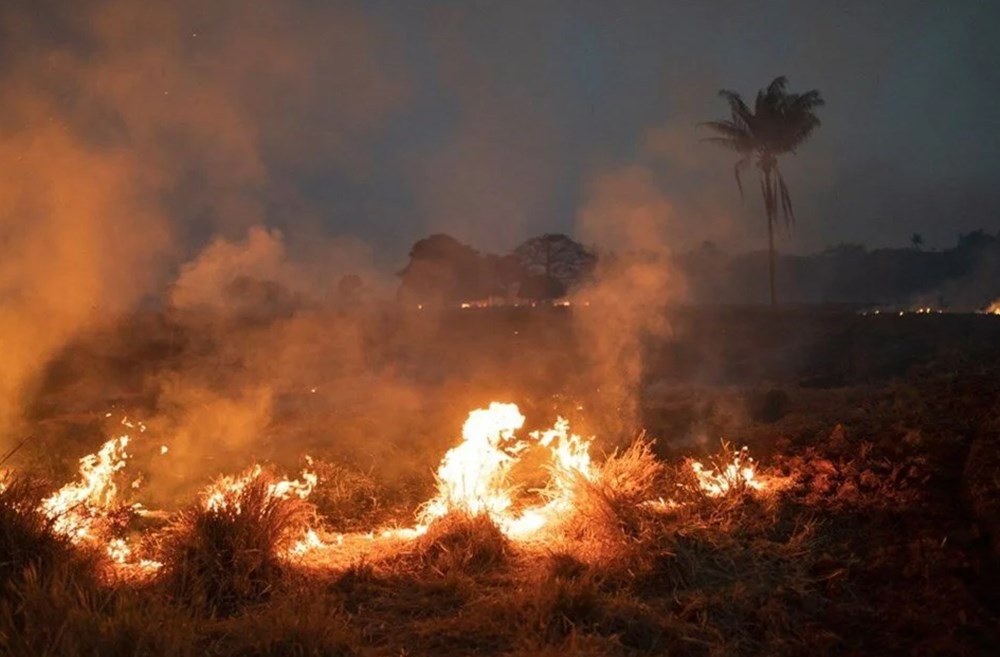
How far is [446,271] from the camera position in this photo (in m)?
43.9

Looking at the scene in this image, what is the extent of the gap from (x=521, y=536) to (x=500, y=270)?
40561 millimetres

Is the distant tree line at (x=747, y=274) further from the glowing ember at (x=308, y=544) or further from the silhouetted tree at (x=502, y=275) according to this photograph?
the glowing ember at (x=308, y=544)

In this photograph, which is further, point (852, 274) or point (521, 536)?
point (852, 274)

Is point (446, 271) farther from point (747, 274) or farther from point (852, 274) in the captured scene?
point (852, 274)

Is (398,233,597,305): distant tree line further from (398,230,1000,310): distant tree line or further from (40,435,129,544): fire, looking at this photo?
(40,435,129,544): fire

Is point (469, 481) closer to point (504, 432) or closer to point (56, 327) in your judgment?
point (504, 432)

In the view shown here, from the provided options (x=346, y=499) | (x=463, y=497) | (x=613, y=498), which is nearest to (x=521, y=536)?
(x=463, y=497)

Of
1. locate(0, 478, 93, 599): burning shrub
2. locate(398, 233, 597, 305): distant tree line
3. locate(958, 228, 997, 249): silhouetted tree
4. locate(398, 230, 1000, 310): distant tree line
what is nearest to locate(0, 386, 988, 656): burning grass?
locate(0, 478, 93, 599): burning shrub

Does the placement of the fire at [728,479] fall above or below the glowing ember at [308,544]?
above

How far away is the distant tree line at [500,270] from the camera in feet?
141

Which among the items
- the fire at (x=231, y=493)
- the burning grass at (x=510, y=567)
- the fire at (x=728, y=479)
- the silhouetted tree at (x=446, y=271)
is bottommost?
the burning grass at (x=510, y=567)

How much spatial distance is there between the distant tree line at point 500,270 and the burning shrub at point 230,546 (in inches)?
1413

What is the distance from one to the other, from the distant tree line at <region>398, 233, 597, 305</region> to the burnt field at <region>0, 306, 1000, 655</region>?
1222 inches

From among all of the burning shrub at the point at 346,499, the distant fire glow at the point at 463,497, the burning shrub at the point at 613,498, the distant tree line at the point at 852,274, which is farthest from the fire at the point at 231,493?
the distant tree line at the point at 852,274
